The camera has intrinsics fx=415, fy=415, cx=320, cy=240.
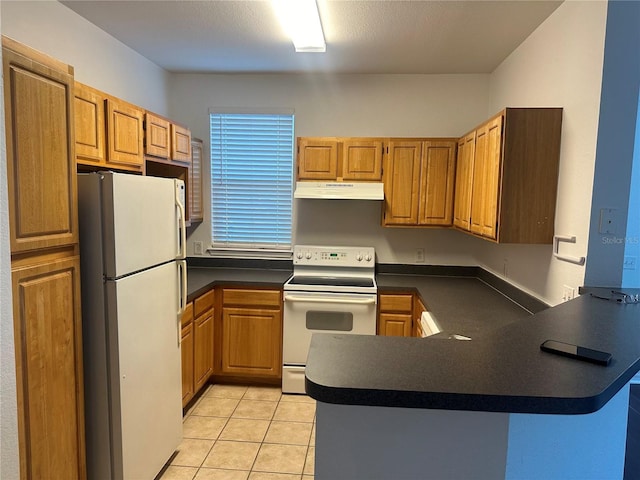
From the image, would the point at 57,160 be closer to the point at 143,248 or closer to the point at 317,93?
the point at 143,248

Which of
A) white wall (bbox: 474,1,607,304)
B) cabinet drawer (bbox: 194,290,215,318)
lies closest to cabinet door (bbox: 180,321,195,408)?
cabinet drawer (bbox: 194,290,215,318)

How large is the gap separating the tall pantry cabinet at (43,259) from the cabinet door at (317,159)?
1.98m

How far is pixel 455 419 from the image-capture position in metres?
1.02

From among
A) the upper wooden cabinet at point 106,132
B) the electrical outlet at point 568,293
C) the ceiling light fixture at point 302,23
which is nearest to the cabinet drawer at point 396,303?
the electrical outlet at point 568,293

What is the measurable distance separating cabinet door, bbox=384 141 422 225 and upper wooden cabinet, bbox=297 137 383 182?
10 centimetres

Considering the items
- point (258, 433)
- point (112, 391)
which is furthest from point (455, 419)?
point (258, 433)

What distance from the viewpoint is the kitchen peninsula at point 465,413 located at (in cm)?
94

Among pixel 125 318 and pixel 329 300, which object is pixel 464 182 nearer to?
pixel 329 300

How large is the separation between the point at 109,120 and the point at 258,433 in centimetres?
214

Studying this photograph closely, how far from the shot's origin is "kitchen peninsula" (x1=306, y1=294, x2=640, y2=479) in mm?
937

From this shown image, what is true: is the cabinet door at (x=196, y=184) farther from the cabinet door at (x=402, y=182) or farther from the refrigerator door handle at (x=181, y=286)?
the cabinet door at (x=402, y=182)

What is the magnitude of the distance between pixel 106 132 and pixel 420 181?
227 centimetres

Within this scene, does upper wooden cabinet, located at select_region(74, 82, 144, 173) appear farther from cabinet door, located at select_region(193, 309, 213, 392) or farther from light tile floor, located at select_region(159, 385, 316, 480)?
light tile floor, located at select_region(159, 385, 316, 480)

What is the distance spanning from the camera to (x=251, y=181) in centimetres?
384
